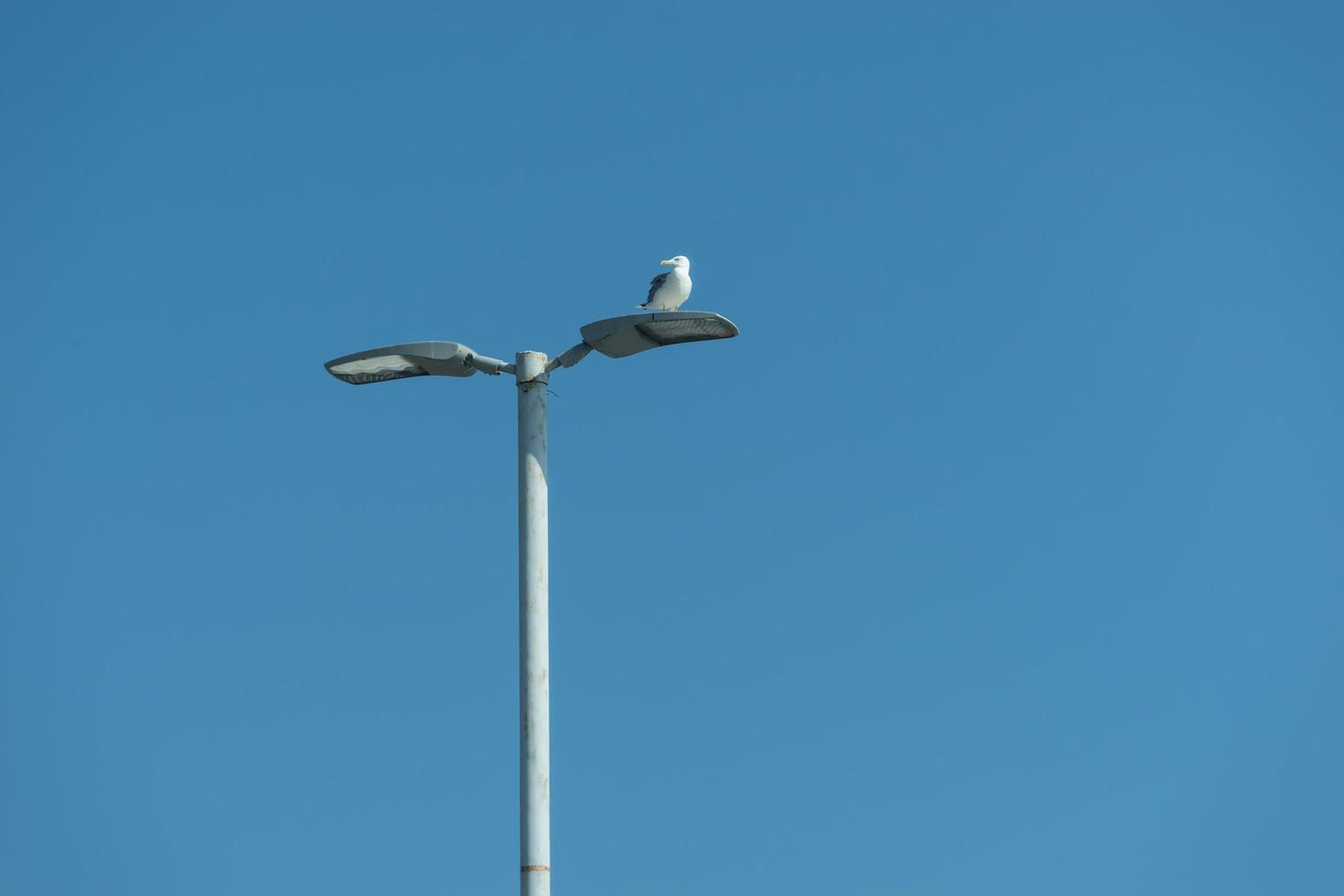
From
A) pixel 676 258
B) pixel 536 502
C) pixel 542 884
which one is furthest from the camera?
pixel 676 258

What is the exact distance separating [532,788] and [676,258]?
769cm

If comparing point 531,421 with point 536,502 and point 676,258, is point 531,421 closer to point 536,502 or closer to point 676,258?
point 536,502

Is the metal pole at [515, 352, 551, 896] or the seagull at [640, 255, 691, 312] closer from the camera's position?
the metal pole at [515, 352, 551, 896]

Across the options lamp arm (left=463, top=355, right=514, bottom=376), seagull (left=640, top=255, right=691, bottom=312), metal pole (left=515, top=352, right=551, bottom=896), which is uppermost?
seagull (left=640, top=255, right=691, bottom=312)

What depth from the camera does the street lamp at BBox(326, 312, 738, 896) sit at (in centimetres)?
1481

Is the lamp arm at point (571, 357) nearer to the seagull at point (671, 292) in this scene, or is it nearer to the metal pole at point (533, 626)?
the metal pole at point (533, 626)

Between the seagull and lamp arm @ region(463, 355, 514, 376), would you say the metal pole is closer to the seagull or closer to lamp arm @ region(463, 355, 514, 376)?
lamp arm @ region(463, 355, 514, 376)

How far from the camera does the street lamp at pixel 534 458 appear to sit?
14.8 meters

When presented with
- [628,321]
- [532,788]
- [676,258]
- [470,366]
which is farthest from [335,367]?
[676,258]

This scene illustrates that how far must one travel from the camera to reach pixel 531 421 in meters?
15.8

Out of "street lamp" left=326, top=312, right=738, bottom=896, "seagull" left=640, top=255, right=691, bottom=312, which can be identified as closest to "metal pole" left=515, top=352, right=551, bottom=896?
"street lamp" left=326, top=312, right=738, bottom=896

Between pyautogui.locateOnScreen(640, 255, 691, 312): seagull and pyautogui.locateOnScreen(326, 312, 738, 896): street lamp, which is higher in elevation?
pyautogui.locateOnScreen(640, 255, 691, 312): seagull

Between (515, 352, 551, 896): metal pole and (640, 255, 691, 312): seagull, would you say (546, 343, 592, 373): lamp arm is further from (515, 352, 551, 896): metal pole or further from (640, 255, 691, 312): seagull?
(640, 255, 691, 312): seagull

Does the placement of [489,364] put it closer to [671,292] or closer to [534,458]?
[534,458]
